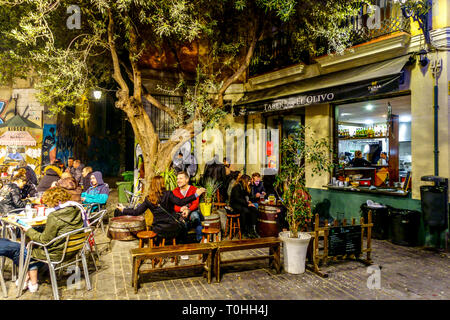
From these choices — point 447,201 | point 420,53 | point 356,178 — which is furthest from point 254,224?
point 420,53

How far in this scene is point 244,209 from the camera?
7.58 m

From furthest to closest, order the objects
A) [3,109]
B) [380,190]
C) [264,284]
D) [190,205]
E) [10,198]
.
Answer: [3,109] < [380,190] < [190,205] < [10,198] < [264,284]

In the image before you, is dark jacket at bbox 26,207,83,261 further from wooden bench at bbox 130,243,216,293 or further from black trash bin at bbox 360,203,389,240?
black trash bin at bbox 360,203,389,240

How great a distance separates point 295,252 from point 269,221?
2.02 metres

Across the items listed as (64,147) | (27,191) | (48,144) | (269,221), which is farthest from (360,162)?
(64,147)

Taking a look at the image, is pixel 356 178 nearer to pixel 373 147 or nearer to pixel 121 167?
pixel 373 147

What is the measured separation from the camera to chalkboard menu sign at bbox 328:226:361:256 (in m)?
5.34

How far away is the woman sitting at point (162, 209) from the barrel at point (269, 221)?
2023 mm

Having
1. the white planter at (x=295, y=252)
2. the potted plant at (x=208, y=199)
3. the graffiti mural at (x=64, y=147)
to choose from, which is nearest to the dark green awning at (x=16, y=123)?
the graffiti mural at (x=64, y=147)

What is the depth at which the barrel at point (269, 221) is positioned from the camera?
710 centimetres

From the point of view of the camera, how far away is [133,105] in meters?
8.05

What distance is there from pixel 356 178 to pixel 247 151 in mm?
4676

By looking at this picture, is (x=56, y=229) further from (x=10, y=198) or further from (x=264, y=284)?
(x=264, y=284)

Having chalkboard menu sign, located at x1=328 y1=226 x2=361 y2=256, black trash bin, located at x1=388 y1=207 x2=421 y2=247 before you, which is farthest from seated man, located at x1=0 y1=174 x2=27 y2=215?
black trash bin, located at x1=388 y1=207 x2=421 y2=247
